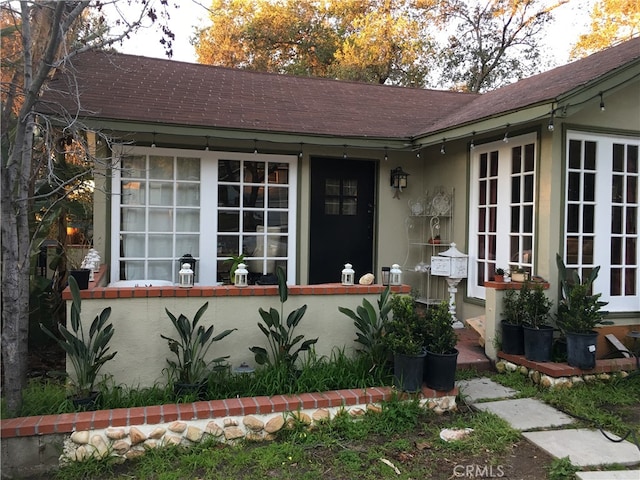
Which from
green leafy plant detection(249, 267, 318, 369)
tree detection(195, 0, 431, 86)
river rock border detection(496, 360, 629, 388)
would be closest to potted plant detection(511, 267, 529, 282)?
river rock border detection(496, 360, 629, 388)

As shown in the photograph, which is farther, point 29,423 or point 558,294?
point 558,294

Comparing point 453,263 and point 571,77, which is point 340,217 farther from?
point 571,77

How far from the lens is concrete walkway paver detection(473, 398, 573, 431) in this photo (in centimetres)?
384

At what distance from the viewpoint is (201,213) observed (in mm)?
6113

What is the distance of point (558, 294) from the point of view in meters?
5.04

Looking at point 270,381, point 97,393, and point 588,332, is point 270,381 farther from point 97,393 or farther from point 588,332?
point 588,332

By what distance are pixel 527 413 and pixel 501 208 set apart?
2.53 m

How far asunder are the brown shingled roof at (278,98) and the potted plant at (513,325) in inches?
75.7

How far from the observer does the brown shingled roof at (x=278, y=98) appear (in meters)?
5.48

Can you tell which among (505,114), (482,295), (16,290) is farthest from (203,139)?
(482,295)

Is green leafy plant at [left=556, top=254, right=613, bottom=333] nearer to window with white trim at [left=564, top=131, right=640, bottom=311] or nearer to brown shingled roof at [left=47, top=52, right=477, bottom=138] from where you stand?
window with white trim at [left=564, top=131, right=640, bottom=311]

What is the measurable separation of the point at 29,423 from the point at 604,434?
4.13m

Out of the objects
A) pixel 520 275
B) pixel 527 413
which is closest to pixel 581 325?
pixel 520 275

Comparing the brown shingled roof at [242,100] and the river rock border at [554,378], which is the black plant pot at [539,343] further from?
the brown shingled roof at [242,100]
